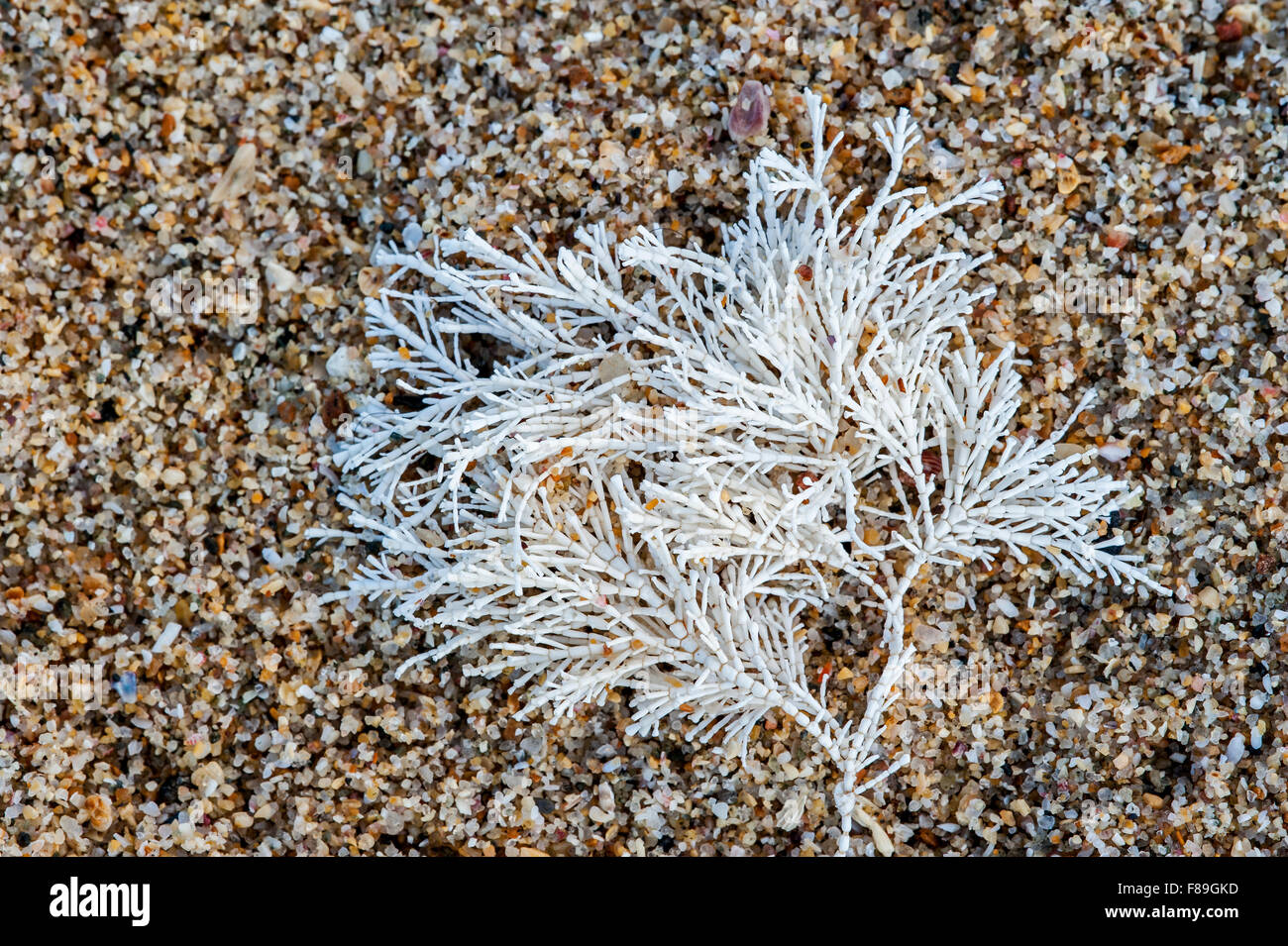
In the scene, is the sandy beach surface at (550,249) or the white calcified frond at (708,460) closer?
the white calcified frond at (708,460)

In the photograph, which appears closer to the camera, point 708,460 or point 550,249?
point 708,460

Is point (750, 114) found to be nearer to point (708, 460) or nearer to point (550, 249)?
point (550, 249)

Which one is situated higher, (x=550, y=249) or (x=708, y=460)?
(x=550, y=249)

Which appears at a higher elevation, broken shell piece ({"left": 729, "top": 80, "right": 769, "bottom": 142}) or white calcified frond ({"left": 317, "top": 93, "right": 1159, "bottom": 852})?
broken shell piece ({"left": 729, "top": 80, "right": 769, "bottom": 142})

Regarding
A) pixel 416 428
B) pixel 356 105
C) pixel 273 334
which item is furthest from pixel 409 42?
pixel 416 428

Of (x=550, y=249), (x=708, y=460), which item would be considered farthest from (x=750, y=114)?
(x=708, y=460)

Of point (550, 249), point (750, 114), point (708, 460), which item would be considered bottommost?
point (708, 460)

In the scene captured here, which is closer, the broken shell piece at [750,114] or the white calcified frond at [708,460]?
the white calcified frond at [708,460]

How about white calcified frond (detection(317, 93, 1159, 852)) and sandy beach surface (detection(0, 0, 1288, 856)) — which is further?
sandy beach surface (detection(0, 0, 1288, 856))

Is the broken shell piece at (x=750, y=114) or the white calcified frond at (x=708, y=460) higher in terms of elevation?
the broken shell piece at (x=750, y=114)
